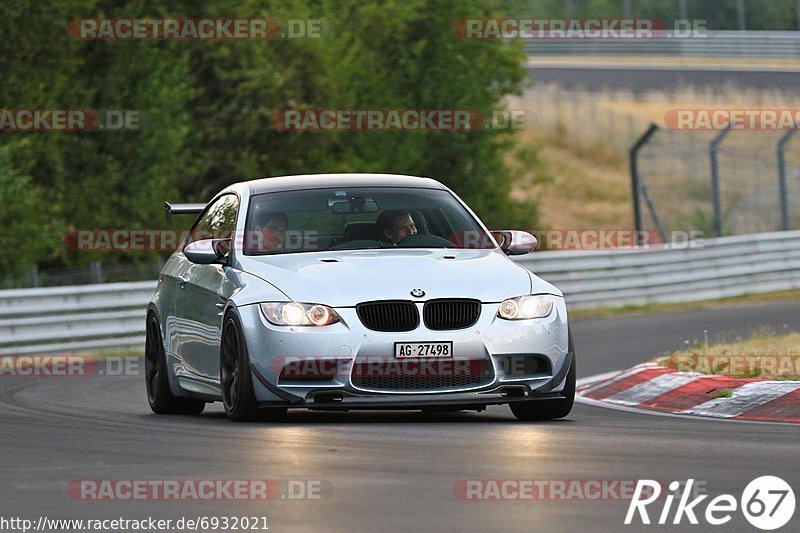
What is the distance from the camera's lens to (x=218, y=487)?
755cm

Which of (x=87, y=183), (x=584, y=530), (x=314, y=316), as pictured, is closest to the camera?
(x=584, y=530)

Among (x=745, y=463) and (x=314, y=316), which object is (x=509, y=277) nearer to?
(x=314, y=316)

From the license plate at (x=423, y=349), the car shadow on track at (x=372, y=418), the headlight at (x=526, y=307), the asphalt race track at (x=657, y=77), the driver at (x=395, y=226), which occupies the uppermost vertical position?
the asphalt race track at (x=657, y=77)

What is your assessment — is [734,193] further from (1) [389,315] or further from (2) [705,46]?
(2) [705,46]

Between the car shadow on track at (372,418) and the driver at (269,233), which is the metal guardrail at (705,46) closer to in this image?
the car shadow on track at (372,418)

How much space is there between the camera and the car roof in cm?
1148

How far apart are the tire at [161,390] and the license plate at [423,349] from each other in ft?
8.62

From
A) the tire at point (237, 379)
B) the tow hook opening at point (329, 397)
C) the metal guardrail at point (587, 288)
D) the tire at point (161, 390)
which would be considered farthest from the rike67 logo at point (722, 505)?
the metal guardrail at point (587, 288)

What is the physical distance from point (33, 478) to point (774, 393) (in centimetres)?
482

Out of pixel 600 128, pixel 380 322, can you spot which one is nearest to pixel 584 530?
pixel 380 322

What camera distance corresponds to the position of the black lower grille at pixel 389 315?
1010 centimetres

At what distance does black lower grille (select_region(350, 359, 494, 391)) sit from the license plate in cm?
3

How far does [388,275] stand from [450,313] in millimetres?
406

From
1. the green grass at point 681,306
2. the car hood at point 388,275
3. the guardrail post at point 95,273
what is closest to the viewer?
the car hood at point 388,275
